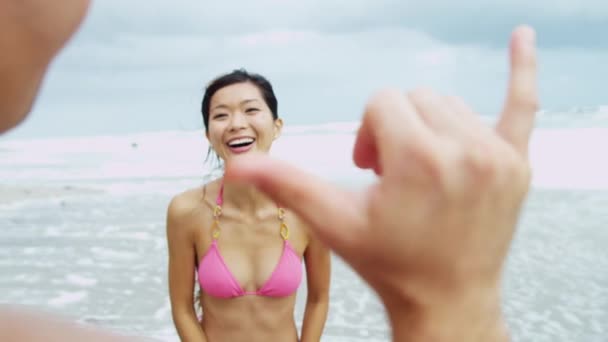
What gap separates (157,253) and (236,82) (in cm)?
473

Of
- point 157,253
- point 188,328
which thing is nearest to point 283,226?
point 188,328

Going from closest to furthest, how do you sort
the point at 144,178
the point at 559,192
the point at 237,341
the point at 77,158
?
the point at 237,341
the point at 559,192
the point at 144,178
the point at 77,158

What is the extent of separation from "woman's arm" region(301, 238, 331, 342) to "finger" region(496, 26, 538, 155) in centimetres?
183

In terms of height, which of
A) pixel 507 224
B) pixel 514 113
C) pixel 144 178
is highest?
pixel 514 113

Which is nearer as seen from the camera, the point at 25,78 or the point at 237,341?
the point at 25,78

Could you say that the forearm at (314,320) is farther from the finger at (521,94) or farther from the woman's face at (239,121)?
the finger at (521,94)

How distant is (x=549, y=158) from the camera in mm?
14383

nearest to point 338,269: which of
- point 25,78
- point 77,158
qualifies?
point 25,78

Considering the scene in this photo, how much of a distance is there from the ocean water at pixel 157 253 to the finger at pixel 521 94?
7.5 inches

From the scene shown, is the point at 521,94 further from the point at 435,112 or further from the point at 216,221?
the point at 216,221

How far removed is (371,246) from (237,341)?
1.88 m

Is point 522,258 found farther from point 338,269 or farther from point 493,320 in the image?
point 493,320

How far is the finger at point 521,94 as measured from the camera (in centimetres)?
74

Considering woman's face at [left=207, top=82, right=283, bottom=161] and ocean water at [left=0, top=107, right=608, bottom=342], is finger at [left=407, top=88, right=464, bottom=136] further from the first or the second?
woman's face at [left=207, top=82, right=283, bottom=161]
